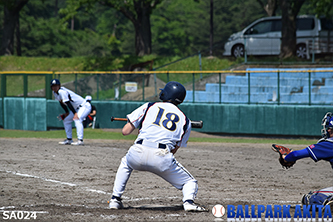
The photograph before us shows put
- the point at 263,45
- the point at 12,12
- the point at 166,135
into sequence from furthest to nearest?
1. the point at 12,12
2. the point at 263,45
3. the point at 166,135

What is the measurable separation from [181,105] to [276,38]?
356 inches

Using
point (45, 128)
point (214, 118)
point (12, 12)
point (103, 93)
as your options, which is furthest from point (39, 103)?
point (12, 12)

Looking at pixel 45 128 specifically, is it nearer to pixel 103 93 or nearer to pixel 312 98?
pixel 103 93

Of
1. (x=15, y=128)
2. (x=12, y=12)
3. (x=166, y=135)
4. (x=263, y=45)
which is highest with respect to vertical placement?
(x=12, y=12)

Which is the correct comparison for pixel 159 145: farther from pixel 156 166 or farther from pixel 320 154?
pixel 320 154

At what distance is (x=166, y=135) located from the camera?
17.8ft

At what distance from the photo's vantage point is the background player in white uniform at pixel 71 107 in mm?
12891

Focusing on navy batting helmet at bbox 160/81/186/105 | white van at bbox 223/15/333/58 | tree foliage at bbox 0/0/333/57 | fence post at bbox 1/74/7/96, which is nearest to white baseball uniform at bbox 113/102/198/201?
navy batting helmet at bbox 160/81/186/105

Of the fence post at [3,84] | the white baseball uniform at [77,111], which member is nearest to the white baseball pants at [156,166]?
the white baseball uniform at [77,111]

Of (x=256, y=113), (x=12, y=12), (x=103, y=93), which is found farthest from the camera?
(x=12, y=12)

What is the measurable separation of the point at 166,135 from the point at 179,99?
1.98ft

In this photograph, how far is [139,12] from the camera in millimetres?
33281

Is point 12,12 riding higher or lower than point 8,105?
higher

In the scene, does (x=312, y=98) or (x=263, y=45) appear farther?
(x=263, y=45)
